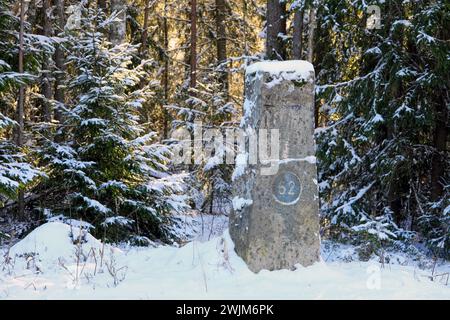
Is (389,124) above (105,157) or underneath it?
above

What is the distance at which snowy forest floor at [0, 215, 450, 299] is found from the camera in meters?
4.65

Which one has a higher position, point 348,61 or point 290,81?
point 348,61

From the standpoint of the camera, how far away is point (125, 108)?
9.31 m

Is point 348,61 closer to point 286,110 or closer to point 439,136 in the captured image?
point 439,136

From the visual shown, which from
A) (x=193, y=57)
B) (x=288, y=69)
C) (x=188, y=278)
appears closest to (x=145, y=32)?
(x=193, y=57)

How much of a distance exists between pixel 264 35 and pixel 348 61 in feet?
10.8

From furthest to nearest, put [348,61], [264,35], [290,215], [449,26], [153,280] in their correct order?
[264,35] → [348,61] → [449,26] → [290,215] → [153,280]

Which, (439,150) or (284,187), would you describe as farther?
(439,150)

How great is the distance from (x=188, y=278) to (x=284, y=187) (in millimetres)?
1361

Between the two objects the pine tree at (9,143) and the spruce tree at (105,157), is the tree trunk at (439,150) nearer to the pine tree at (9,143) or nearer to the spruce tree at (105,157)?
the spruce tree at (105,157)

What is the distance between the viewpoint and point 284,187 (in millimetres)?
5492

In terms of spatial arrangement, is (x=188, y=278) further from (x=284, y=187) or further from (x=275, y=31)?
(x=275, y=31)

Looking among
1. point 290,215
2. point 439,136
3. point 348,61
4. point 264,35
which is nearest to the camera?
point 290,215
